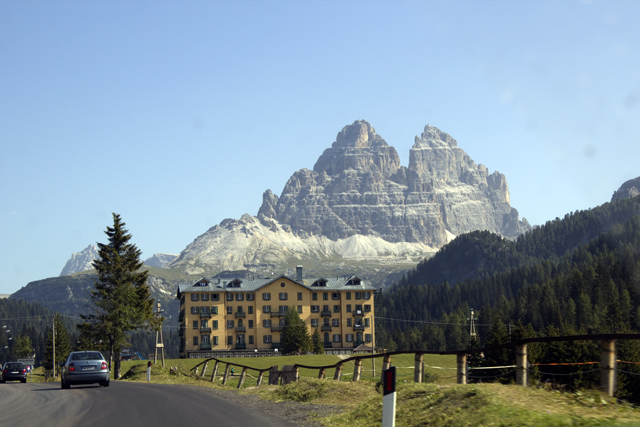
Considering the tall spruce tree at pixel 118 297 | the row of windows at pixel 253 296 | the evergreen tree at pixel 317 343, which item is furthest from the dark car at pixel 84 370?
the row of windows at pixel 253 296

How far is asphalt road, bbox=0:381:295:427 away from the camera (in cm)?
1686

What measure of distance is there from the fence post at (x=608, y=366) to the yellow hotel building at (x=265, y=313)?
5266 inches

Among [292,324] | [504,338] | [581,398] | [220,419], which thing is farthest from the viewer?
[292,324]

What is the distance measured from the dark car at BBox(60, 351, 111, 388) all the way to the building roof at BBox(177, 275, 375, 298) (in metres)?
112

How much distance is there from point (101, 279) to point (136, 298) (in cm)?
446

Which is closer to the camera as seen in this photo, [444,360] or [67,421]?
[67,421]

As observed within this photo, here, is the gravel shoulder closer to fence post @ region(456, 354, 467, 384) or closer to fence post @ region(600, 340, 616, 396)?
fence post @ region(456, 354, 467, 384)

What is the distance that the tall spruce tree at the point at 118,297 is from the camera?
6538cm

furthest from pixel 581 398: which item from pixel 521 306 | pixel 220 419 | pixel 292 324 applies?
pixel 521 306

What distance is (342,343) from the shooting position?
5773 inches

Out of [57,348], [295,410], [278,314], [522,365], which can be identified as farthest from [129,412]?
[278,314]

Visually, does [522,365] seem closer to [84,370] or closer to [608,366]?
[608,366]

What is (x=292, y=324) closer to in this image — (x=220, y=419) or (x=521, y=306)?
(x=521, y=306)

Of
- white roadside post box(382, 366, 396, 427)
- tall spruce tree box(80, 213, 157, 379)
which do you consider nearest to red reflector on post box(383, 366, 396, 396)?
white roadside post box(382, 366, 396, 427)
